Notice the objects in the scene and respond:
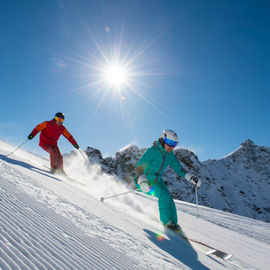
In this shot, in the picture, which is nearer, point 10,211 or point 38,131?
point 10,211

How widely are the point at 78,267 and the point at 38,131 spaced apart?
604 centimetres

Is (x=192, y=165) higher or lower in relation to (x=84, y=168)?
higher

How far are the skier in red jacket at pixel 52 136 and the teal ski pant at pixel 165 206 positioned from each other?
359 cm

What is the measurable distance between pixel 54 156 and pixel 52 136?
0.81m

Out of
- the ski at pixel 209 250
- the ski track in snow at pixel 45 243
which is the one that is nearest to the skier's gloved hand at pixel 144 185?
the ski at pixel 209 250

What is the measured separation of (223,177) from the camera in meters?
95.6

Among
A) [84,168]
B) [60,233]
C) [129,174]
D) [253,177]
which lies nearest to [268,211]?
[253,177]

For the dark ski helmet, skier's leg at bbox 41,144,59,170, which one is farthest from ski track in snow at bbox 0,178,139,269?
the dark ski helmet

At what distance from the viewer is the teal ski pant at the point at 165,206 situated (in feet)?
11.0

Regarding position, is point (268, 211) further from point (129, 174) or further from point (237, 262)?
point (237, 262)

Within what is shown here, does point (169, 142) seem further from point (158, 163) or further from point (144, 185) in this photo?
point (144, 185)

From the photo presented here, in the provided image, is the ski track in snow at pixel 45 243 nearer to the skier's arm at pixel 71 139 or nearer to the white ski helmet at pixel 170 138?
the white ski helmet at pixel 170 138

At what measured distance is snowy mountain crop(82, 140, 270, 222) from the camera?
264 feet

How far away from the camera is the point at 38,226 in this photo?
4.64 feet
